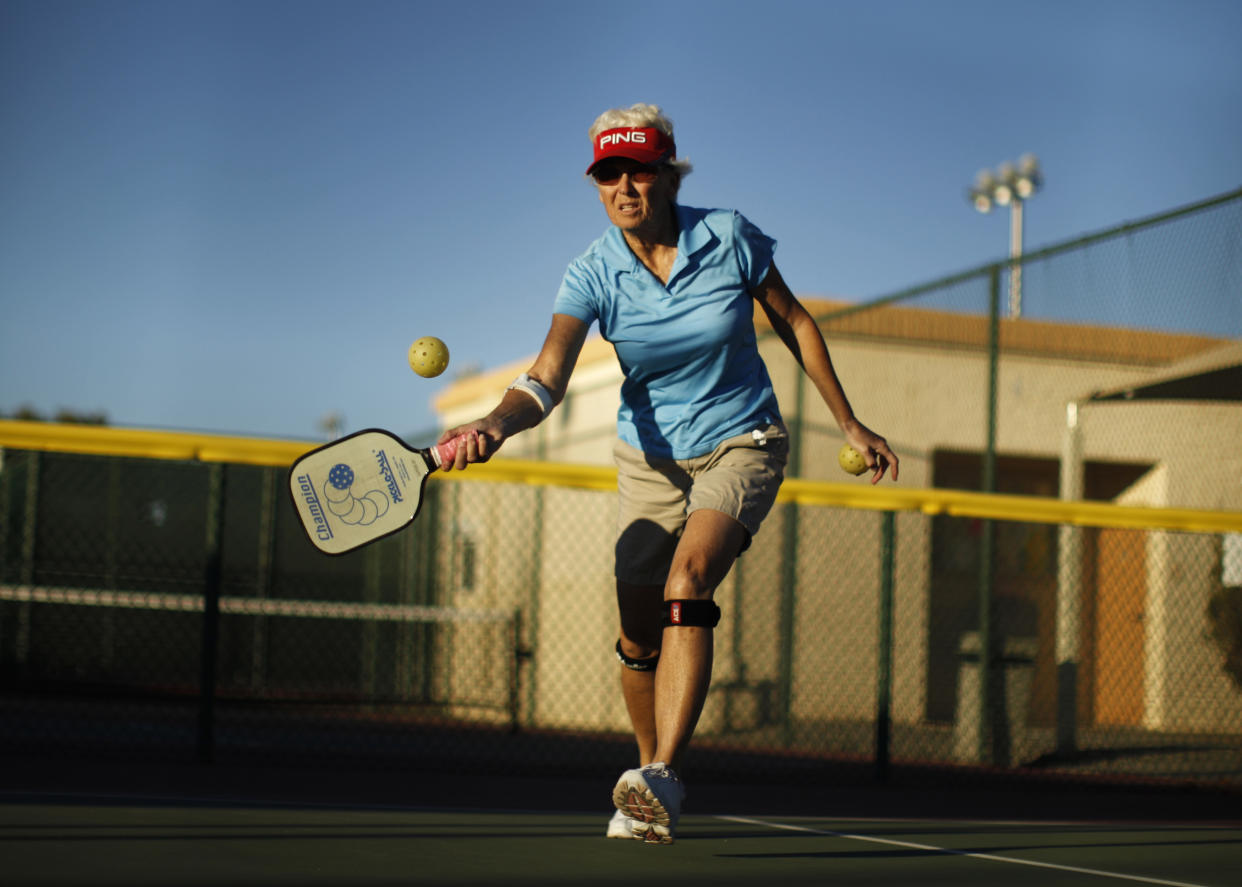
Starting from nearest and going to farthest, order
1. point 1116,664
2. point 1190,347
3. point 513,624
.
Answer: point 1190,347
point 1116,664
point 513,624

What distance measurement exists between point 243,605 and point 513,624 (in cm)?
258

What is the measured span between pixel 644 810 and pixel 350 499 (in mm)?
1107

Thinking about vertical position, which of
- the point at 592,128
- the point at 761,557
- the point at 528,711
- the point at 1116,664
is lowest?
the point at 528,711

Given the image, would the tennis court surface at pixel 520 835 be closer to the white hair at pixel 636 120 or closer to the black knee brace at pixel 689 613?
the black knee brace at pixel 689 613

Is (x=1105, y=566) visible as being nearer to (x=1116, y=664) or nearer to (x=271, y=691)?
(x=1116, y=664)

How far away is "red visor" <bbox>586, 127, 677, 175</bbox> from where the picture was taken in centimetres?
371

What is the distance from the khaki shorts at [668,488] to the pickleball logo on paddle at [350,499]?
765 mm

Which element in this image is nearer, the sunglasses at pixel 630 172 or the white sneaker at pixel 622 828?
the white sneaker at pixel 622 828

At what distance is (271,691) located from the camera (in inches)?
501

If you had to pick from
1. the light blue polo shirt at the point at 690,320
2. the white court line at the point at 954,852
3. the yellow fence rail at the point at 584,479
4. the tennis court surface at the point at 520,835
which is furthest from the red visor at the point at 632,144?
the yellow fence rail at the point at 584,479

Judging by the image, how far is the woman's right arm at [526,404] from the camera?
3311mm

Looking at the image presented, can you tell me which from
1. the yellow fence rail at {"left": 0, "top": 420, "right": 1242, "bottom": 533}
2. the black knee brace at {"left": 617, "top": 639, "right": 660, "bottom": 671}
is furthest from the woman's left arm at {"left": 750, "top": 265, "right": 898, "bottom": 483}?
the yellow fence rail at {"left": 0, "top": 420, "right": 1242, "bottom": 533}

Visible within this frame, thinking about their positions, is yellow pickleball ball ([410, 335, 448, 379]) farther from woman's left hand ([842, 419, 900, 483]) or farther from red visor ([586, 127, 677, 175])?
woman's left hand ([842, 419, 900, 483])

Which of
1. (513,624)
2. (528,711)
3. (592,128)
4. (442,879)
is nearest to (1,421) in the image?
(592,128)
